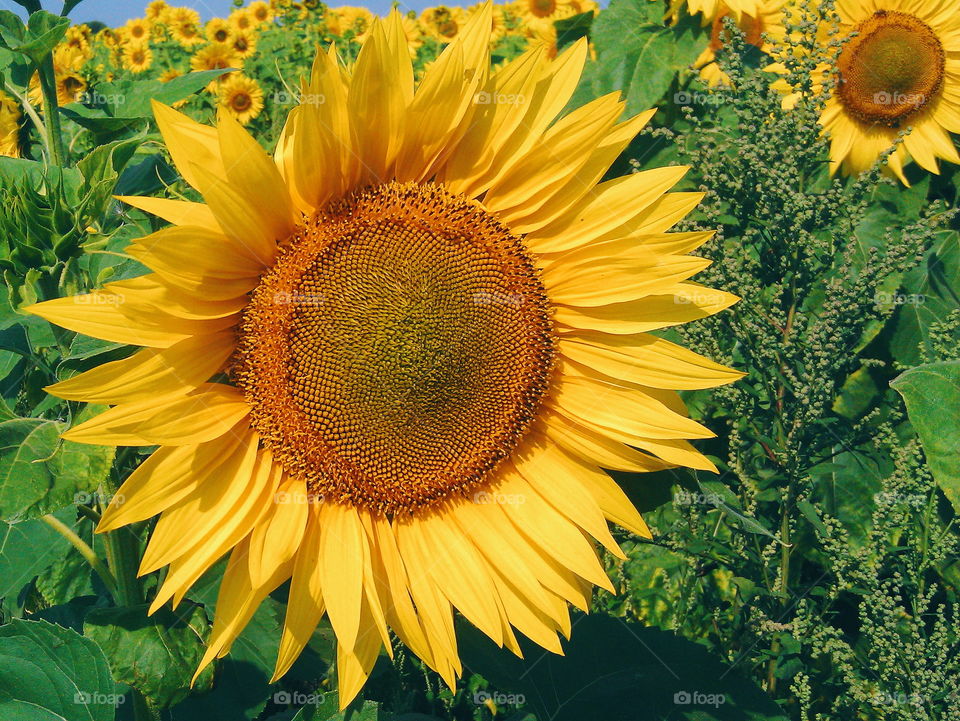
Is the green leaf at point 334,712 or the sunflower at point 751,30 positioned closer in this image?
the green leaf at point 334,712

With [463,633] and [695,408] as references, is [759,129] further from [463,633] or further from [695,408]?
[463,633]

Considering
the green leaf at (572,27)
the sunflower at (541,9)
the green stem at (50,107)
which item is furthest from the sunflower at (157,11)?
the green stem at (50,107)

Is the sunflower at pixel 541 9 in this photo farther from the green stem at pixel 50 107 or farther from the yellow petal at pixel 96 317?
the yellow petal at pixel 96 317

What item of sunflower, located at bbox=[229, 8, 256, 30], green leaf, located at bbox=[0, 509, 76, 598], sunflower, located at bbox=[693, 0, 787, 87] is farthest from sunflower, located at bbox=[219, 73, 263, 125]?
green leaf, located at bbox=[0, 509, 76, 598]

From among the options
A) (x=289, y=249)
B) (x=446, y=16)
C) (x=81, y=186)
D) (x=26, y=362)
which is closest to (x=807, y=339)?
(x=289, y=249)

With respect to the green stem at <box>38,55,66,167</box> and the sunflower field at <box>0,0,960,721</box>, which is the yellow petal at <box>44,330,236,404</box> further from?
the green stem at <box>38,55,66,167</box>
